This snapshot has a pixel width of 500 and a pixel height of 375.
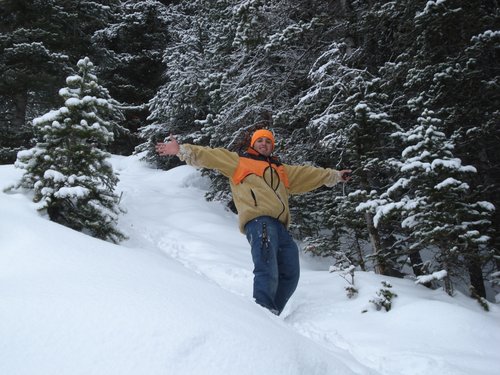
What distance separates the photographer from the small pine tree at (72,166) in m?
6.57

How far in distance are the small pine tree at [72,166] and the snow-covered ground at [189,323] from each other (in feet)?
8.23

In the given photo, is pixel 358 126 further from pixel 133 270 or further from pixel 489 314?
pixel 133 270

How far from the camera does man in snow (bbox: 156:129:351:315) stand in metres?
4.27

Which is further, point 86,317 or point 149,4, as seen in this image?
point 149,4

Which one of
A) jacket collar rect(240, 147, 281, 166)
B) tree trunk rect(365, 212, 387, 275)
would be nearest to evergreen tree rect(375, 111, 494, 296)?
tree trunk rect(365, 212, 387, 275)

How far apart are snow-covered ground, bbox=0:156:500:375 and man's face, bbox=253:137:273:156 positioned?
6.14 feet

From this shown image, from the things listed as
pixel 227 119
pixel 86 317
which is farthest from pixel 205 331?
pixel 227 119

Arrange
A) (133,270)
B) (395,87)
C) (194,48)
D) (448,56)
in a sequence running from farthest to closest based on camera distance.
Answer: (194,48)
(395,87)
(448,56)
(133,270)

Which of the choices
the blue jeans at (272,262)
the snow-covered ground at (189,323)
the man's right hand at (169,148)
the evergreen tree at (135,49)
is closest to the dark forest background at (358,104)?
the snow-covered ground at (189,323)

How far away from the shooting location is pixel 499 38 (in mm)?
6094

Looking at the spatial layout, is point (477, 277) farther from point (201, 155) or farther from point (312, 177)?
point (201, 155)

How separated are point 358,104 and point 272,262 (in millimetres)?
3224

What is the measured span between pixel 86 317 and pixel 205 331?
1.73ft

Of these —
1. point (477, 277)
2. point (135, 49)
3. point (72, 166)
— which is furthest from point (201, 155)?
point (135, 49)
